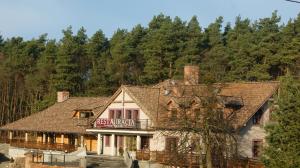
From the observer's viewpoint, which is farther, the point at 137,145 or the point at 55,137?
the point at 55,137

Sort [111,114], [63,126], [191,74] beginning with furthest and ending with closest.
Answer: [63,126] → [111,114] → [191,74]

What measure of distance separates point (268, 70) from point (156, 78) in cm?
1464

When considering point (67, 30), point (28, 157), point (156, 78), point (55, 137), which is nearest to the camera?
point (28, 157)

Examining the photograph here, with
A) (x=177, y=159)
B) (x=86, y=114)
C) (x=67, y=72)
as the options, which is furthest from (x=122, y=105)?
(x=67, y=72)

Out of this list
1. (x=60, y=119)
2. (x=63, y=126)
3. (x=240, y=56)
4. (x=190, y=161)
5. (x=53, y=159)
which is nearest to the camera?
(x=190, y=161)

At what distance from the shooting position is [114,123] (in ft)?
149

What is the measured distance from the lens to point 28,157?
41188mm

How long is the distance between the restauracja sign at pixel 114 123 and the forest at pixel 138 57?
20.4 m

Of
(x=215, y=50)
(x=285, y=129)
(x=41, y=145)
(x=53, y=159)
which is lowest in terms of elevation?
(x=53, y=159)

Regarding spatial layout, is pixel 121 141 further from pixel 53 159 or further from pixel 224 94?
pixel 224 94

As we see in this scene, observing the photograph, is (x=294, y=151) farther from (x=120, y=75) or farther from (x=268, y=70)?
(x=120, y=75)

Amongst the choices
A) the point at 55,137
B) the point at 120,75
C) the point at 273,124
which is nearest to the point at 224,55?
the point at 120,75

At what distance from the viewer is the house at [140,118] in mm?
39344

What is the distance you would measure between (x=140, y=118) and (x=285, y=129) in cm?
2007
